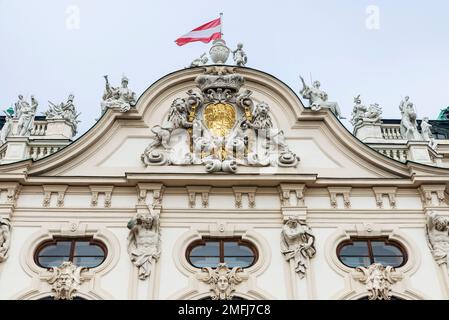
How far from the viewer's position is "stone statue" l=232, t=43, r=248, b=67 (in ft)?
64.7

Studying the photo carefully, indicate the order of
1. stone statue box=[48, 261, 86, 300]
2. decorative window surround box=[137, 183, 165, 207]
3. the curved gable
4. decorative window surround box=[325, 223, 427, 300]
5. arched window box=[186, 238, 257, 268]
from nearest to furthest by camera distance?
stone statue box=[48, 261, 86, 300], decorative window surround box=[325, 223, 427, 300], arched window box=[186, 238, 257, 268], decorative window surround box=[137, 183, 165, 207], the curved gable

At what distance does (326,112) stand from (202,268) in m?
5.89

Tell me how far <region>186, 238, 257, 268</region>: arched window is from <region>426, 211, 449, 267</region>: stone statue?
4.30 m

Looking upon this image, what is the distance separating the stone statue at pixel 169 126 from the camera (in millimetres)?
17547

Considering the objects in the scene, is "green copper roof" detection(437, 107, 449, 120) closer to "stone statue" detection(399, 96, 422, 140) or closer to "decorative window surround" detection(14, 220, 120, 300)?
"stone statue" detection(399, 96, 422, 140)

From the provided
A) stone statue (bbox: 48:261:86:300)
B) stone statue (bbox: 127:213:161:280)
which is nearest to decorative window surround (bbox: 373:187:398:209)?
stone statue (bbox: 127:213:161:280)

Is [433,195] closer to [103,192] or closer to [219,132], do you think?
[219,132]

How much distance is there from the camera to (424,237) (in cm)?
1611

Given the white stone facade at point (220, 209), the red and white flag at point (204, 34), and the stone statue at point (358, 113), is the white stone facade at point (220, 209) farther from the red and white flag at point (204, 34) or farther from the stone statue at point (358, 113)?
the red and white flag at point (204, 34)

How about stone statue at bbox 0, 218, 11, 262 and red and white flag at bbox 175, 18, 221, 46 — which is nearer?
stone statue at bbox 0, 218, 11, 262

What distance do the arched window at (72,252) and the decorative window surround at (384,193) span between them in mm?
6967

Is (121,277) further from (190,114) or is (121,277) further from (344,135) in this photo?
(344,135)

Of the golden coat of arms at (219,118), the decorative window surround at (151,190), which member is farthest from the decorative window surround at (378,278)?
the golden coat of arms at (219,118)
